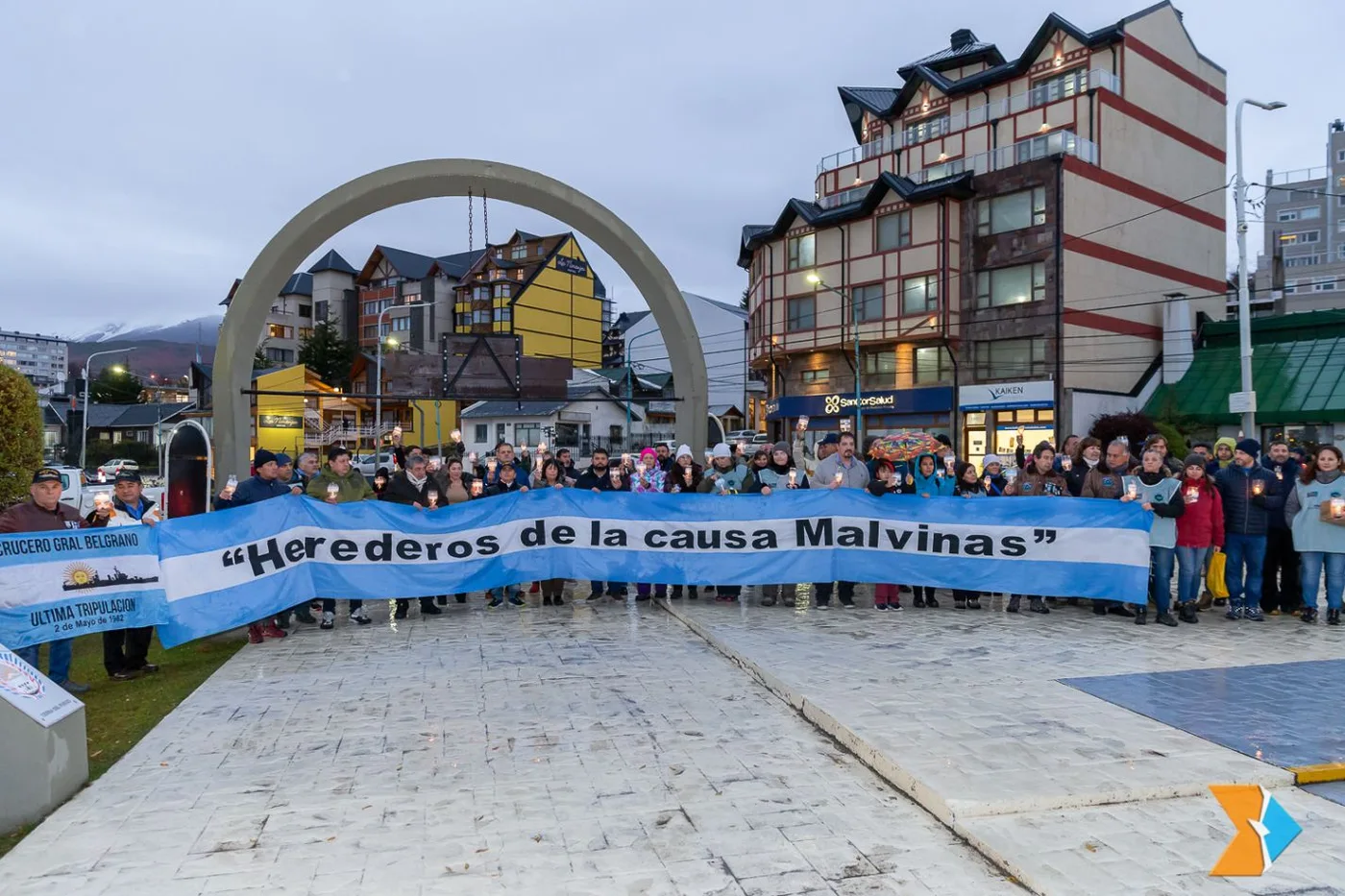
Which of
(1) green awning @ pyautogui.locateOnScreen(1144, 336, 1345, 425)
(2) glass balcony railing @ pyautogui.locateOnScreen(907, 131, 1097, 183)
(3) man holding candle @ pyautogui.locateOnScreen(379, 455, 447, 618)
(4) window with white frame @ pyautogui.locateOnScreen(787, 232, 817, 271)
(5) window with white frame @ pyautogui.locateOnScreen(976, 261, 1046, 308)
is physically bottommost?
(3) man holding candle @ pyautogui.locateOnScreen(379, 455, 447, 618)

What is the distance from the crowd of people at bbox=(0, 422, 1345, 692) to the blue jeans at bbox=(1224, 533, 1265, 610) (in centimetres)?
1

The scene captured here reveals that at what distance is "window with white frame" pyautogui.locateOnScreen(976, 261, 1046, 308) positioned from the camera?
36781mm

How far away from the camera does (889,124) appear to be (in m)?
46.5

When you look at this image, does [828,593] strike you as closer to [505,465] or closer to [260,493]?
[505,465]

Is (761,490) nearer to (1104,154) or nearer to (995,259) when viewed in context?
(995,259)

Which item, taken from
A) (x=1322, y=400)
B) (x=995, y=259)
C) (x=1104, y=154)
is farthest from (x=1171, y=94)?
(x=1322, y=400)

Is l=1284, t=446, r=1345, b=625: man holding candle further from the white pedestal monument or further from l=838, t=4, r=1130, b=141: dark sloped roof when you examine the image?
l=838, t=4, r=1130, b=141: dark sloped roof

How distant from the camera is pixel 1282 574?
9.80 metres

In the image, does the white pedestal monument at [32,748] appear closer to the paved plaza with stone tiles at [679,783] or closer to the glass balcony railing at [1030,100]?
the paved plaza with stone tiles at [679,783]

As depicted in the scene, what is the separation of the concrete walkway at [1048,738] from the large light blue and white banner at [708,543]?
29.3 inches

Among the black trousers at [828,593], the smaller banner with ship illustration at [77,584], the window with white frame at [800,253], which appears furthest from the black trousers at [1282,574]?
the window with white frame at [800,253]

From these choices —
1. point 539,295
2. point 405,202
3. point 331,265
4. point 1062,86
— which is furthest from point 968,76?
point 331,265

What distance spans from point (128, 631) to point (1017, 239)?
37507mm

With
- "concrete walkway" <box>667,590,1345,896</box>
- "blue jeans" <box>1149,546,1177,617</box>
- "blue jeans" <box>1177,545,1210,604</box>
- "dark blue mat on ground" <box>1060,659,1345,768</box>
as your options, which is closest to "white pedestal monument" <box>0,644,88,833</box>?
"concrete walkway" <box>667,590,1345,896</box>
